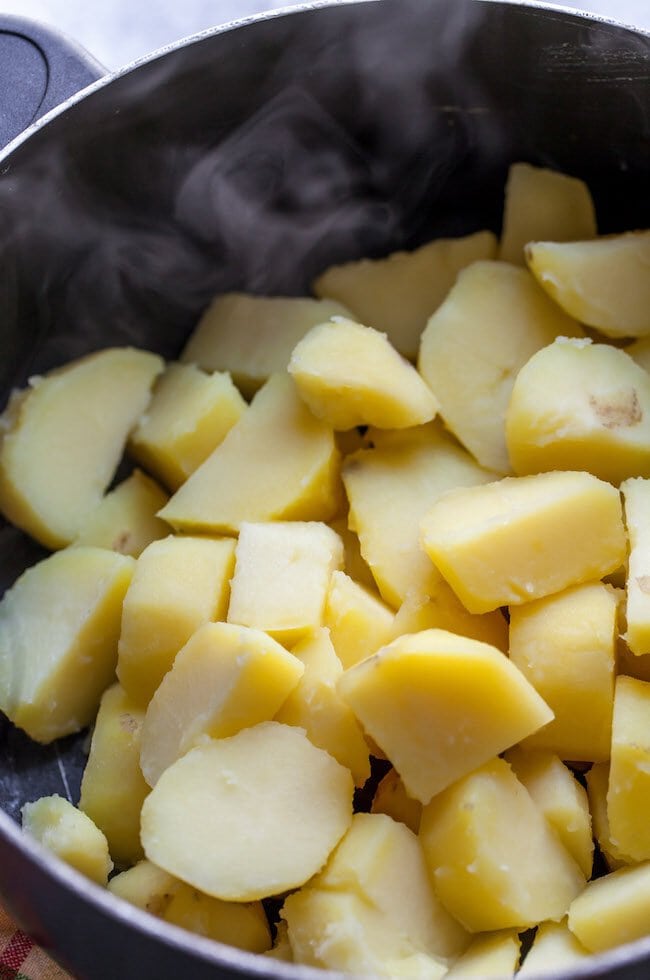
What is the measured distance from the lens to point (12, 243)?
1.54m

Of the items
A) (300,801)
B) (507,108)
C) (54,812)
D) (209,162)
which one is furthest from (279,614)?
(507,108)

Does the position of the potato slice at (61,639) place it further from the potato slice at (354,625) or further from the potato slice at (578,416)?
the potato slice at (578,416)

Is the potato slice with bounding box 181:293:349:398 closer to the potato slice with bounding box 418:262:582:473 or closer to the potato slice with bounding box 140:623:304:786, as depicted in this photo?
the potato slice with bounding box 418:262:582:473

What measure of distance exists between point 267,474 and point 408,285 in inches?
17.6

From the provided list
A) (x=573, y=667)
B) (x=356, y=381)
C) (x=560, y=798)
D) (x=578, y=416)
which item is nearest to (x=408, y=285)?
(x=356, y=381)

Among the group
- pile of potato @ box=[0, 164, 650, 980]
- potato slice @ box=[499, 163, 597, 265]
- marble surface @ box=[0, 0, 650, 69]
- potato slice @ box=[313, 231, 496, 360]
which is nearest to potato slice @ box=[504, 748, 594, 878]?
pile of potato @ box=[0, 164, 650, 980]

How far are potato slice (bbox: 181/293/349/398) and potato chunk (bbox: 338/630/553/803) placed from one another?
2.12ft

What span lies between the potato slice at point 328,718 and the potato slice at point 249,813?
0.04 metres

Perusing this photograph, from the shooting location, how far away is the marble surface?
2.30m

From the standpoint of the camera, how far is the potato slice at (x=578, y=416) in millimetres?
1423

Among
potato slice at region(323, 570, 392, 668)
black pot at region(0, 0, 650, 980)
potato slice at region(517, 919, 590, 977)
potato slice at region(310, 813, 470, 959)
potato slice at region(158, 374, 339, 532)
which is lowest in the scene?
potato slice at region(517, 919, 590, 977)

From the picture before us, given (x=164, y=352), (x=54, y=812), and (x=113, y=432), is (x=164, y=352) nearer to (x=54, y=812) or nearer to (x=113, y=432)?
(x=113, y=432)

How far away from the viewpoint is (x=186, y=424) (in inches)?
63.0

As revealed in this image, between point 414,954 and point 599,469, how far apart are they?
0.67m
